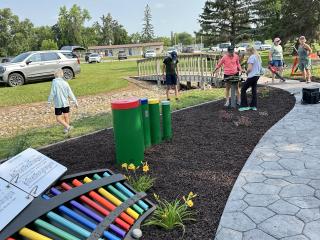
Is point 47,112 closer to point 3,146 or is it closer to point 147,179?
point 3,146

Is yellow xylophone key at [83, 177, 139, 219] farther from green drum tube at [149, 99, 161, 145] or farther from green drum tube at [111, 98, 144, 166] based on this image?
green drum tube at [149, 99, 161, 145]

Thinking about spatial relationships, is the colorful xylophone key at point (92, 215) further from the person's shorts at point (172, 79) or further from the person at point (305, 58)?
the person at point (305, 58)

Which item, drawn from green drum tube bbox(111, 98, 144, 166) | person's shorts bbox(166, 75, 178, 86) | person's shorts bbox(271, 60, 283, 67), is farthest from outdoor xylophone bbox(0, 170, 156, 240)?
person's shorts bbox(271, 60, 283, 67)

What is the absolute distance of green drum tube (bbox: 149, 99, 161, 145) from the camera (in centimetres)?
625

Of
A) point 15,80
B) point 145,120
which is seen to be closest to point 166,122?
point 145,120

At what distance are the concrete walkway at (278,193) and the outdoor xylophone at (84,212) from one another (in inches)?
35.8

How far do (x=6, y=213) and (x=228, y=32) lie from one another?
1706 inches

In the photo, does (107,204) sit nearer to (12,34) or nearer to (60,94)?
(60,94)

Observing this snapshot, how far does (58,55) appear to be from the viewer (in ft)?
63.3

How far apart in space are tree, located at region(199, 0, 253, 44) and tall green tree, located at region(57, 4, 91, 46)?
217ft

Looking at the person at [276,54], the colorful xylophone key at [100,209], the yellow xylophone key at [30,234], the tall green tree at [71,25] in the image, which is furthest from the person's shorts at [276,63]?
the tall green tree at [71,25]

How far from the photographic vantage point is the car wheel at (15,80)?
18.0 metres

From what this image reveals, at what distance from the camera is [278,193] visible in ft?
14.0

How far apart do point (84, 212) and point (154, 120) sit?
9.86ft
